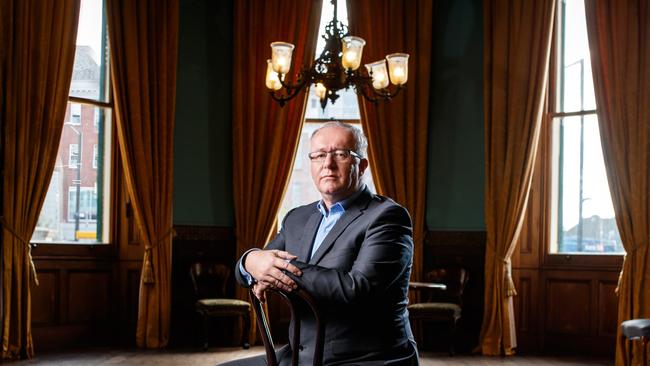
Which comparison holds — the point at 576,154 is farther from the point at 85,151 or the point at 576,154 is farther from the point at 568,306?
the point at 85,151

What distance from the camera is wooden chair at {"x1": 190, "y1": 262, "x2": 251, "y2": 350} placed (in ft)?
20.3

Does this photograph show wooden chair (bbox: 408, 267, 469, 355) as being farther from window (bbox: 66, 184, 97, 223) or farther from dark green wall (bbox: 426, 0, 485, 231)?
window (bbox: 66, 184, 97, 223)

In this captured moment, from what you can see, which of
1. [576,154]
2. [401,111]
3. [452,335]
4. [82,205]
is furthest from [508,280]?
[82,205]

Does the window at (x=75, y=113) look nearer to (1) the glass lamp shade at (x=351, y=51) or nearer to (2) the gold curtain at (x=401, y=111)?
(2) the gold curtain at (x=401, y=111)

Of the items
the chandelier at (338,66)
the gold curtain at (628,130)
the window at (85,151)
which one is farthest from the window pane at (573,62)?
the window at (85,151)

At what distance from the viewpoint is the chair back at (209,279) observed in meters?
6.59

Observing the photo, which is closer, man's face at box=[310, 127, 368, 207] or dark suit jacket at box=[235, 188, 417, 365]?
dark suit jacket at box=[235, 188, 417, 365]

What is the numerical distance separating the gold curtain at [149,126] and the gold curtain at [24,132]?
62cm

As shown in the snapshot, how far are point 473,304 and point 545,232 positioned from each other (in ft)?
3.06

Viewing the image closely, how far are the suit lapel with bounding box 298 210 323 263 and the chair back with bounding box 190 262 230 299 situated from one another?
4.53 metres

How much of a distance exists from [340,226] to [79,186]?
192 inches

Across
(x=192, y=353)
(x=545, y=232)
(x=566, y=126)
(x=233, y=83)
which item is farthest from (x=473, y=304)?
(x=233, y=83)

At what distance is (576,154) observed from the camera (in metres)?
6.54

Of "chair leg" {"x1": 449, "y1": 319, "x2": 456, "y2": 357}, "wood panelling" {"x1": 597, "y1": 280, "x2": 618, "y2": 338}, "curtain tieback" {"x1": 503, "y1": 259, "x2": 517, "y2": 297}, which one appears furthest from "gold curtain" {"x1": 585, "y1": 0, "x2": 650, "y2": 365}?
"chair leg" {"x1": 449, "y1": 319, "x2": 456, "y2": 357}
